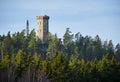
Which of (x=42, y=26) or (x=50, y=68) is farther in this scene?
(x=42, y=26)

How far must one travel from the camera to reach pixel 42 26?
14688 cm

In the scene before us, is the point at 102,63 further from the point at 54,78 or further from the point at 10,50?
the point at 10,50

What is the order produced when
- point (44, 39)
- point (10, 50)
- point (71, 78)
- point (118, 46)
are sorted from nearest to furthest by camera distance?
1. point (71, 78)
2. point (10, 50)
3. point (44, 39)
4. point (118, 46)

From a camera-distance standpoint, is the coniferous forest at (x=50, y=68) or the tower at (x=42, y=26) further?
the tower at (x=42, y=26)

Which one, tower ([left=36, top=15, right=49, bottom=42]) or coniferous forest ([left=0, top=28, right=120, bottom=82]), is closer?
coniferous forest ([left=0, top=28, right=120, bottom=82])

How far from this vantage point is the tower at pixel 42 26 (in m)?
145

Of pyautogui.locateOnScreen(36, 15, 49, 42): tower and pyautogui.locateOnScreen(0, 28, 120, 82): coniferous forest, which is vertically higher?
pyautogui.locateOnScreen(36, 15, 49, 42): tower

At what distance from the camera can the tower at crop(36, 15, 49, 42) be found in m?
145

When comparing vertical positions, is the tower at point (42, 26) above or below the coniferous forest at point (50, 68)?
above

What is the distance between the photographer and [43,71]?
240ft

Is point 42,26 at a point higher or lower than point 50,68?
higher

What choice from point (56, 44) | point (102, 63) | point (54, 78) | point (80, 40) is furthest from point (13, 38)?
point (54, 78)

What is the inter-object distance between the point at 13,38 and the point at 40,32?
54.4 feet

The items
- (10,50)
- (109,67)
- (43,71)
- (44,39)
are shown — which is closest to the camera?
(43,71)
